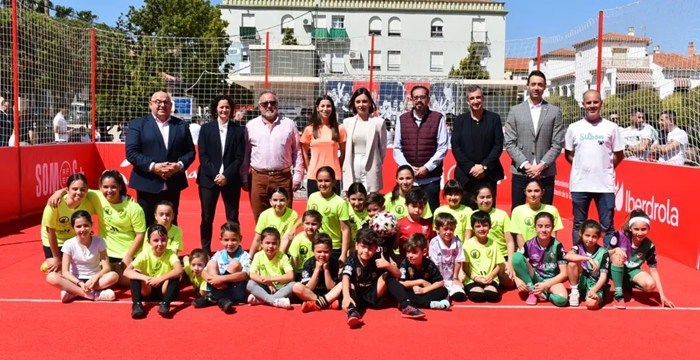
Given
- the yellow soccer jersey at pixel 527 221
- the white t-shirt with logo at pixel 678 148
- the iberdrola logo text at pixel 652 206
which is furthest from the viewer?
the white t-shirt with logo at pixel 678 148

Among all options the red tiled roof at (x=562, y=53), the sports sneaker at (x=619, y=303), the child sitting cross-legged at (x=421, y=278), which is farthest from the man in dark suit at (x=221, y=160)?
the red tiled roof at (x=562, y=53)

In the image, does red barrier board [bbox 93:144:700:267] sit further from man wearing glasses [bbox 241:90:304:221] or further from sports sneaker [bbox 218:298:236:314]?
sports sneaker [bbox 218:298:236:314]

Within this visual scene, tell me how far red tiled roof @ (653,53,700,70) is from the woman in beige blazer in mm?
3461

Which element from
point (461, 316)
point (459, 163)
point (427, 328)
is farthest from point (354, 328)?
point (459, 163)

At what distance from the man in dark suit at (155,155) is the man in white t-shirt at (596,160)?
12.3ft

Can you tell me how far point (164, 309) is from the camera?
4.82 m

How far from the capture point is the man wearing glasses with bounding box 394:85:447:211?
6250 mm

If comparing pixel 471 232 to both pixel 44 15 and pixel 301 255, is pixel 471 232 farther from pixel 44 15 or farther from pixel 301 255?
pixel 44 15

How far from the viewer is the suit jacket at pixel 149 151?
606 cm

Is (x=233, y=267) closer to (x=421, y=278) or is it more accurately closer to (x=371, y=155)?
(x=421, y=278)

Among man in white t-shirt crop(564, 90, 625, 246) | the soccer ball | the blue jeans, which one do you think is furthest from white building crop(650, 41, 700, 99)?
the soccer ball

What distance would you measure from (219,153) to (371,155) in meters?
1.48

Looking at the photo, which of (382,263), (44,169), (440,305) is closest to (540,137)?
(440,305)

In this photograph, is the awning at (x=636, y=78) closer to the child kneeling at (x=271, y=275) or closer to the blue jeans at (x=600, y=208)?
the blue jeans at (x=600, y=208)
